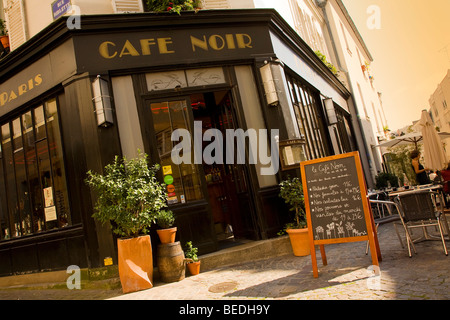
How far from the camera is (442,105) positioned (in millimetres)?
35594

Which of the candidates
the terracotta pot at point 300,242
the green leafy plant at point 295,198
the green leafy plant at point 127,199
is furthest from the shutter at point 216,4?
the terracotta pot at point 300,242

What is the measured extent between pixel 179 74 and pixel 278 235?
375cm

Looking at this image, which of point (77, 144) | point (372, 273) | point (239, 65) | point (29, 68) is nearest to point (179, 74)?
point (239, 65)

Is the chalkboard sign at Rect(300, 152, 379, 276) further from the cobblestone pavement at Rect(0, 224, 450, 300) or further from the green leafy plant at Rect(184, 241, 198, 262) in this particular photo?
the green leafy plant at Rect(184, 241, 198, 262)

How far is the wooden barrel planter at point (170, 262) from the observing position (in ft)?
16.2

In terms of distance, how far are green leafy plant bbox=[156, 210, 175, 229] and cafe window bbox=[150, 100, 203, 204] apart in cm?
63

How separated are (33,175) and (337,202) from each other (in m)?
6.07

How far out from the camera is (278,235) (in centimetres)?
614

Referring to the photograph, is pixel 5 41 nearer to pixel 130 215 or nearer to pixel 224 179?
pixel 130 215

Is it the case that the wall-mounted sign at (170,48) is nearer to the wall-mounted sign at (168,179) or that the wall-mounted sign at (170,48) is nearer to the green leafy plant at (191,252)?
the wall-mounted sign at (168,179)

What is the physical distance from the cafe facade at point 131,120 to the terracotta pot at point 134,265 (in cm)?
69

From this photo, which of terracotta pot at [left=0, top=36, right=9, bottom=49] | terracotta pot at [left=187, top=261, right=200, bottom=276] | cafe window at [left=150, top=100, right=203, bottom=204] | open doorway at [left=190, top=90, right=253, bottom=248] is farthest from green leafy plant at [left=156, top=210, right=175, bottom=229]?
terracotta pot at [left=0, top=36, right=9, bottom=49]

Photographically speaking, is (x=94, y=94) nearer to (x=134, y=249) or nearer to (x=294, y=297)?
(x=134, y=249)

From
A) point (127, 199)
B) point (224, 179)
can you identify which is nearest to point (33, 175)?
point (127, 199)
